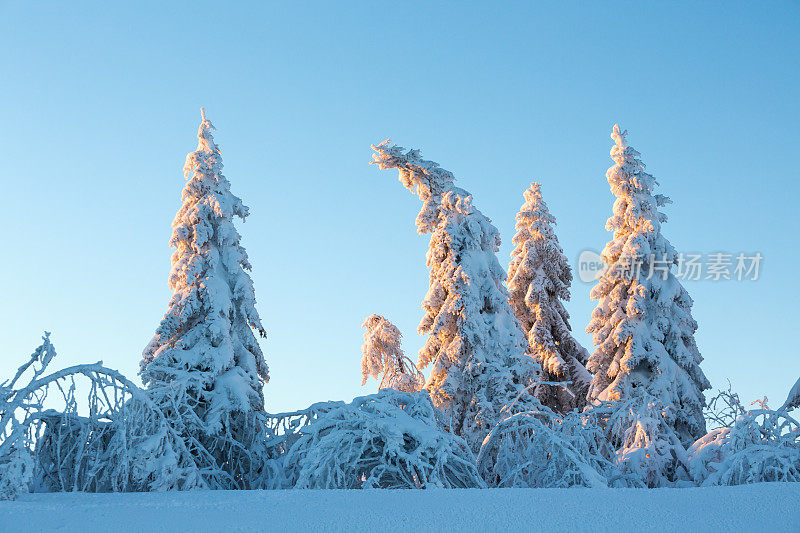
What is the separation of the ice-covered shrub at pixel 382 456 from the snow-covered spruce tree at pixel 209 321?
581cm

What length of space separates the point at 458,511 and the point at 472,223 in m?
16.1

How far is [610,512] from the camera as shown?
188 inches

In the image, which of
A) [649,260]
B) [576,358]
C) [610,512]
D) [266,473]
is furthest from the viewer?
[576,358]

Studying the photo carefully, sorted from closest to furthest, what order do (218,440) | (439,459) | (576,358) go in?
Result: (439,459) < (218,440) < (576,358)

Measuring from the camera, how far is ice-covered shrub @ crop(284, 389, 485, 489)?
30.7ft

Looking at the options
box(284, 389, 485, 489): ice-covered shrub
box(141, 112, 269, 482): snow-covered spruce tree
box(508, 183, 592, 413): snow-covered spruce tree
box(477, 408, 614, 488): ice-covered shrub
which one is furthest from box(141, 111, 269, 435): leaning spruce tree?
box(508, 183, 592, 413): snow-covered spruce tree

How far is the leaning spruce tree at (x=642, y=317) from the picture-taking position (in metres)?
21.0

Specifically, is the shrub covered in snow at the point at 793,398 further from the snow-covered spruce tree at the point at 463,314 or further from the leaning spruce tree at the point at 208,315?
the leaning spruce tree at the point at 208,315

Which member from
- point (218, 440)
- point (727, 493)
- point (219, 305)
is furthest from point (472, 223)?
point (727, 493)

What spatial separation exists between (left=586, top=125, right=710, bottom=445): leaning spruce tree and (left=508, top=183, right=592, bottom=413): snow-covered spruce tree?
3.82 m

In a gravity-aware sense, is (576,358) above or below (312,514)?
above

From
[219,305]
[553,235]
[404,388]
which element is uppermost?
[553,235]

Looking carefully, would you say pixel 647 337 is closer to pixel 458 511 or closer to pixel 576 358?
pixel 576 358

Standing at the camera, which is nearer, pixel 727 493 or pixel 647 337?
pixel 727 493
